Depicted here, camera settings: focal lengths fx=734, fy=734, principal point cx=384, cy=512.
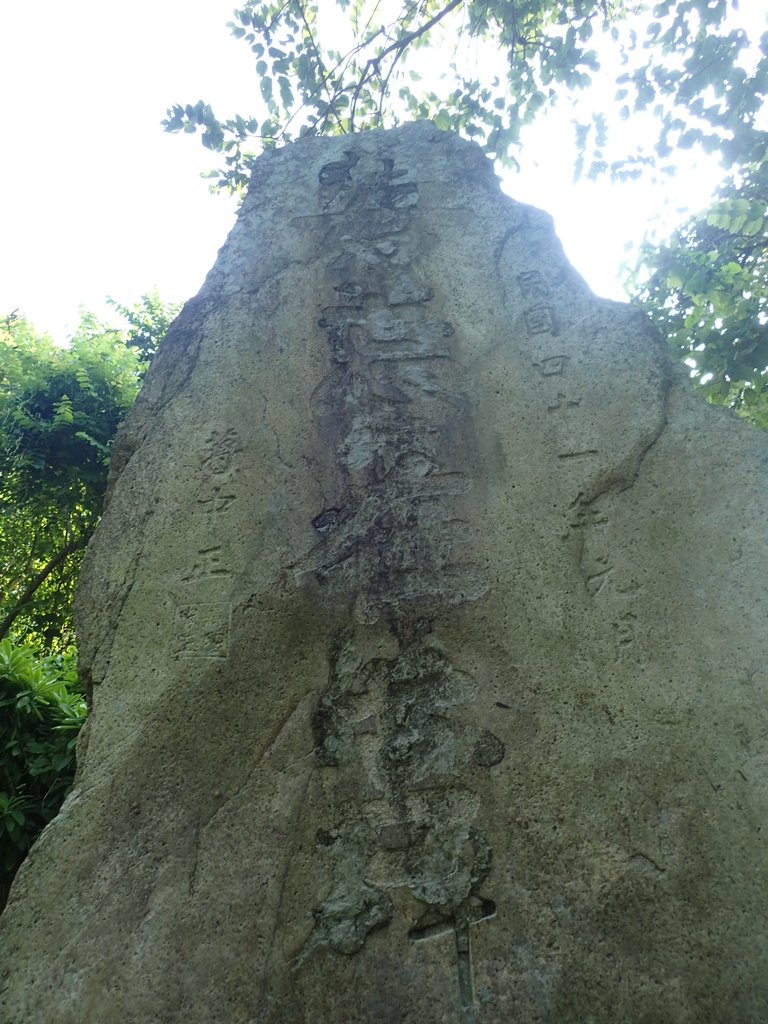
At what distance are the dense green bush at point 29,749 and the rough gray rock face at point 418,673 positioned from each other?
4.31 feet

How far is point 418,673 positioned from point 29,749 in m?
2.00

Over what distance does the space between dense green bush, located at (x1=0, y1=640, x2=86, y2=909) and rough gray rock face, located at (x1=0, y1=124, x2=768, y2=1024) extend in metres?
1.31

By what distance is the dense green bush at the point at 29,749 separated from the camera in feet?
9.12

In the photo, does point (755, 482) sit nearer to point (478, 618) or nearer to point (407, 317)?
point (478, 618)

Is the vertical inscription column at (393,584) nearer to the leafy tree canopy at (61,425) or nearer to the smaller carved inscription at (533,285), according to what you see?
the smaller carved inscription at (533,285)

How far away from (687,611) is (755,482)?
1.22 ft

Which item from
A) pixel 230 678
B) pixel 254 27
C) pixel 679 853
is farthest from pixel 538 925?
pixel 254 27

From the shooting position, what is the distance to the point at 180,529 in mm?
2016

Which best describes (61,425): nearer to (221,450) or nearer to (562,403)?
(221,450)

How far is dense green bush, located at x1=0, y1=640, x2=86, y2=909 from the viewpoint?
2779 mm

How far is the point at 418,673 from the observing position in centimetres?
179

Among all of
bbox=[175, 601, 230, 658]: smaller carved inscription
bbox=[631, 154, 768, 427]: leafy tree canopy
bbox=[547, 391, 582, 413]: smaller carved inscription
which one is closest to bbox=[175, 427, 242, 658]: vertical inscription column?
bbox=[175, 601, 230, 658]: smaller carved inscription

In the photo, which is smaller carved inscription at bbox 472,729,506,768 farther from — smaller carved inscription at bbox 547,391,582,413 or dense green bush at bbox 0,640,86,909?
dense green bush at bbox 0,640,86,909

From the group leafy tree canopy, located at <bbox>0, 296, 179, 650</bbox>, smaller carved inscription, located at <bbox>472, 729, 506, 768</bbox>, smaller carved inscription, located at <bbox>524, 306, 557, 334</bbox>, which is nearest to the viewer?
smaller carved inscription, located at <bbox>472, 729, 506, 768</bbox>
